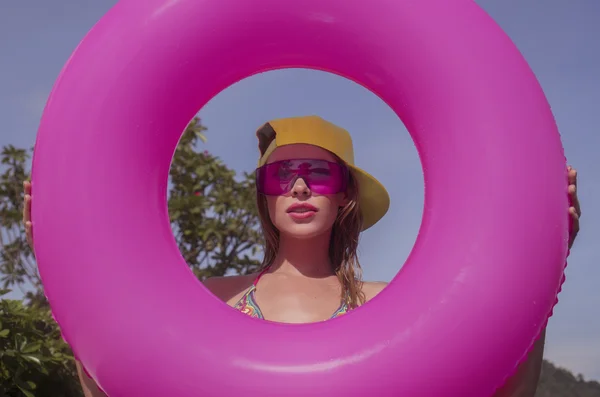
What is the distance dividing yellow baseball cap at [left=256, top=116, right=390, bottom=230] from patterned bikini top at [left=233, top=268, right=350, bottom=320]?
475mm

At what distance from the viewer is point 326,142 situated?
2824 millimetres

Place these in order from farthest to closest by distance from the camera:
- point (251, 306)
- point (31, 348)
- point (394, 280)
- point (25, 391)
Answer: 1. point (31, 348)
2. point (25, 391)
3. point (251, 306)
4. point (394, 280)

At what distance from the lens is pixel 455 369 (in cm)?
213

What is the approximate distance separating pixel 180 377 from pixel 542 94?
1386 mm

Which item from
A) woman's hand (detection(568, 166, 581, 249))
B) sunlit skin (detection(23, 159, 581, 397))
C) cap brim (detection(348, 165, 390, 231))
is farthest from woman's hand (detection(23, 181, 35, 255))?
woman's hand (detection(568, 166, 581, 249))

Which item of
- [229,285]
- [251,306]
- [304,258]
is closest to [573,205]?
[304,258]

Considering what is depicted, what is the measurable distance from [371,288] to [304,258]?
0.90 ft

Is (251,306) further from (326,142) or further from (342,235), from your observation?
(326,142)

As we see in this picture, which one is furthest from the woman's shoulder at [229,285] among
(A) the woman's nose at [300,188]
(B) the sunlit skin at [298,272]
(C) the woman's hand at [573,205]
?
(C) the woman's hand at [573,205]

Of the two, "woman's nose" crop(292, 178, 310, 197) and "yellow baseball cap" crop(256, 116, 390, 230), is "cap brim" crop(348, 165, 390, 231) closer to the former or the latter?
"yellow baseball cap" crop(256, 116, 390, 230)

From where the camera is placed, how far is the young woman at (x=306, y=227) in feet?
9.00

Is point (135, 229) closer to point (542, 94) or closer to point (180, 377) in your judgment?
point (180, 377)

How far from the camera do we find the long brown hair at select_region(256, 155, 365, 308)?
2.91m

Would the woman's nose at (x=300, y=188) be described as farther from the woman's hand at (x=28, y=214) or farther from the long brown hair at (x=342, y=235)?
the woman's hand at (x=28, y=214)
